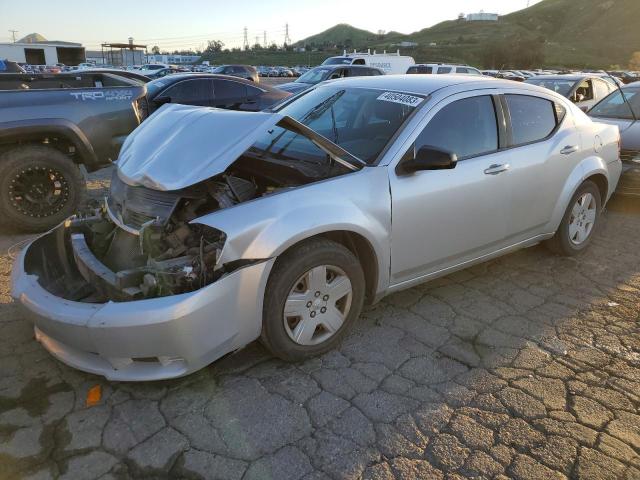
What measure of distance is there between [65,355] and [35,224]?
3.15 meters

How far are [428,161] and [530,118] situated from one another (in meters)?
1.58

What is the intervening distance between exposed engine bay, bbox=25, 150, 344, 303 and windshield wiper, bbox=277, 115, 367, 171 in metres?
0.07

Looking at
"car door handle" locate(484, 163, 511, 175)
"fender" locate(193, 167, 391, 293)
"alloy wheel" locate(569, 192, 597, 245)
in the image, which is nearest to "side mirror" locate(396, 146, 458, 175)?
"fender" locate(193, 167, 391, 293)

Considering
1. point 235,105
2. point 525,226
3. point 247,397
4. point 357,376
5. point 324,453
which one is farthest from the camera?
point 235,105

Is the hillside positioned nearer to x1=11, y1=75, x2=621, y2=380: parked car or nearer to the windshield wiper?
x1=11, y1=75, x2=621, y2=380: parked car

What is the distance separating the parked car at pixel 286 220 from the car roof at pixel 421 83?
24 mm

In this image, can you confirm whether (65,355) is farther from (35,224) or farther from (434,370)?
(35,224)

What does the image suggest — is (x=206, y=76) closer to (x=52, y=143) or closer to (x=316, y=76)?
(x=316, y=76)

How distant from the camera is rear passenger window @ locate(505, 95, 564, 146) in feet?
13.5

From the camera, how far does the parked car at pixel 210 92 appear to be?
425 inches

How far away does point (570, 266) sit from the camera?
4.88 metres

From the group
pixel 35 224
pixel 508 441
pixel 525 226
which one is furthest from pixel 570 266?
pixel 35 224

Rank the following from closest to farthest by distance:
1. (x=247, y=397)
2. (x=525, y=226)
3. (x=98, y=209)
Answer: (x=247, y=397) < (x=98, y=209) < (x=525, y=226)

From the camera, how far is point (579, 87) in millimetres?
10055
